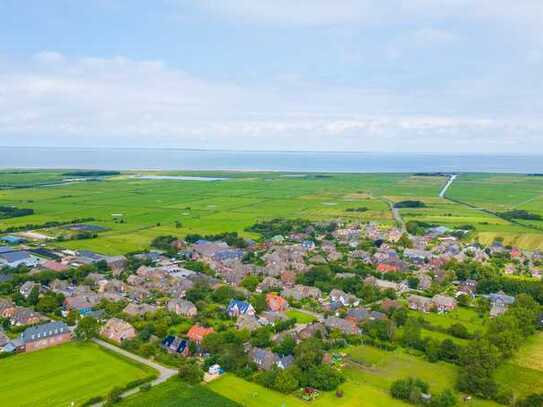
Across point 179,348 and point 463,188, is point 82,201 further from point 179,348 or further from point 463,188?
point 463,188

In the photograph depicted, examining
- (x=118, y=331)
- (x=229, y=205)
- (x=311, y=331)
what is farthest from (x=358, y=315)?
(x=229, y=205)

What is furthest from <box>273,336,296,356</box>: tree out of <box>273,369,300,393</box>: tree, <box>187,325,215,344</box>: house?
<box>187,325,215,344</box>: house

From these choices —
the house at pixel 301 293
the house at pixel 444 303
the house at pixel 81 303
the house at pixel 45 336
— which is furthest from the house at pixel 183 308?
the house at pixel 444 303

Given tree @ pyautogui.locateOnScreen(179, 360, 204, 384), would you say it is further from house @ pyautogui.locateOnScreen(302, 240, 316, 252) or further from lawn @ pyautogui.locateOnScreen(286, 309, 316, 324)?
house @ pyautogui.locateOnScreen(302, 240, 316, 252)

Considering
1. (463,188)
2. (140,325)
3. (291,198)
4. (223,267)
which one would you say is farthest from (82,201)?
(463,188)

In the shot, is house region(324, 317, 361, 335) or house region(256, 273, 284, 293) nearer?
house region(324, 317, 361, 335)

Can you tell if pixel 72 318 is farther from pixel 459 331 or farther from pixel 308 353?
pixel 459 331

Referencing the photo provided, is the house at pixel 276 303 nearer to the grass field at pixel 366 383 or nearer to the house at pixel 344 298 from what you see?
the house at pixel 344 298

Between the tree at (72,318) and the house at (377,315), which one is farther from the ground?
the house at (377,315)
